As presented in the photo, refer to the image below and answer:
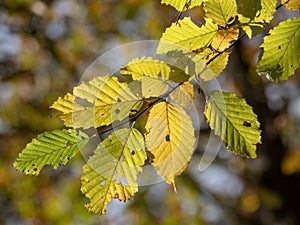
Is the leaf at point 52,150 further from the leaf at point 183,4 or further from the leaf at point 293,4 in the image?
the leaf at point 293,4

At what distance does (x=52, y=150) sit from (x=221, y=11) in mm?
392

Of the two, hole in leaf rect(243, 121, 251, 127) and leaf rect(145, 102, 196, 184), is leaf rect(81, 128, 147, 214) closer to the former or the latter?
leaf rect(145, 102, 196, 184)

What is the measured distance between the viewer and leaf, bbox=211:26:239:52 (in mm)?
920

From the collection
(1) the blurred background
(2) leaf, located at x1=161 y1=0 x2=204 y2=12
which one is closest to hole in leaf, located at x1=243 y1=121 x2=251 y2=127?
(2) leaf, located at x1=161 y1=0 x2=204 y2=12

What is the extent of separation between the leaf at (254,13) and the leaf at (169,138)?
0.20 metres

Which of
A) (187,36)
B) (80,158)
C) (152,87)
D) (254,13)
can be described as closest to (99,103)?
(152,87)

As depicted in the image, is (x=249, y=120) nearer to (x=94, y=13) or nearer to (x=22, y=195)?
(x=22, y=195)

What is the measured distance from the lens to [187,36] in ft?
3.03

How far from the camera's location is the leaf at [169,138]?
3.12ft

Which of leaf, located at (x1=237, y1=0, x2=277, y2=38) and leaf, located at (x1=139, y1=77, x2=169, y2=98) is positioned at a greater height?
leaf, located at (x1=237, y1=0, x2=277, y2=38)

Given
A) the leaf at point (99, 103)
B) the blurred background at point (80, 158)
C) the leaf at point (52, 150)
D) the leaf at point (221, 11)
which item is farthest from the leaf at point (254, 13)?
the blurred background at point (80, 158)

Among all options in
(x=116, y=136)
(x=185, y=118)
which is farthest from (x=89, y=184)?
(x=185, y=118)

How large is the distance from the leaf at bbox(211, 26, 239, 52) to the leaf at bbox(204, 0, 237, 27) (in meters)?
0.01

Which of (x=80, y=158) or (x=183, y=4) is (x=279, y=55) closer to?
(x=183, y=4)
